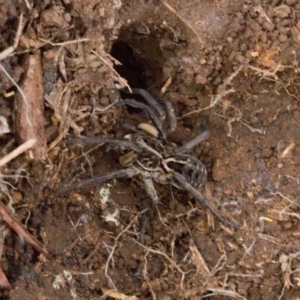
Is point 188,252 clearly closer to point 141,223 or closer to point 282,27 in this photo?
point 141,223

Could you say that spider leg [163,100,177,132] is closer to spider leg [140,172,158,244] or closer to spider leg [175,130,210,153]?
spider leg [175,130,210,153]

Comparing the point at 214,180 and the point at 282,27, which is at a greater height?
the point at 282,27

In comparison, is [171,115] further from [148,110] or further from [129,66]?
[129,66]

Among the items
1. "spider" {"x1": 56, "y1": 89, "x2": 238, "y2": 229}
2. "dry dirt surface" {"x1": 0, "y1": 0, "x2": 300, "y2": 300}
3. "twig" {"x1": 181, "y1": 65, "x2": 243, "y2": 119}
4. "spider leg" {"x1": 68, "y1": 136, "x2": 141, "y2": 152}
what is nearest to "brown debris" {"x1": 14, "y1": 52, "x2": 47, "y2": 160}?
"dry dirt surface" {"x1": 0, "y1": 0, "x2": 300, "y2": 300}

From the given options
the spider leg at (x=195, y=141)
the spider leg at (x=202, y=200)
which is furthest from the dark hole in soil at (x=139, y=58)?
the spider leg at (x=202, y=200)

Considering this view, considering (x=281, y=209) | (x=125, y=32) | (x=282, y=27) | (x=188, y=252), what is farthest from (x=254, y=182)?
(x=125, y=32)

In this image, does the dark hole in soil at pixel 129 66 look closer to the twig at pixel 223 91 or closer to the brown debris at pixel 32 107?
the twig at pixel 223 91
